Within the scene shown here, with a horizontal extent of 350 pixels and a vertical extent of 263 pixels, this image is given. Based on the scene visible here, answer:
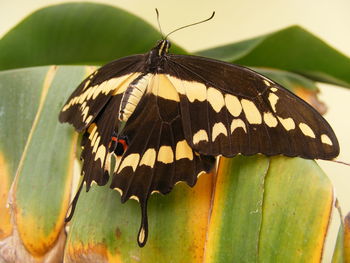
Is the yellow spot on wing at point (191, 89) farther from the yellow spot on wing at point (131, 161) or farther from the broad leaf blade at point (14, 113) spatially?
the broad leaf blade at point (14, 113)

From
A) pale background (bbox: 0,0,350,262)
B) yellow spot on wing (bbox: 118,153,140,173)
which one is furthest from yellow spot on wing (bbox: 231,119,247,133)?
pale background (bbox: 0,0,350,262)

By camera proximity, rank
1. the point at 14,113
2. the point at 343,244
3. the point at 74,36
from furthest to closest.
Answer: the point at 74,36 → the point at 14,113 → the point at 343,244

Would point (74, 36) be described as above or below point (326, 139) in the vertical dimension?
above

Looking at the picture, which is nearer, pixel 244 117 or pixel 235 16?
pixel 244 117

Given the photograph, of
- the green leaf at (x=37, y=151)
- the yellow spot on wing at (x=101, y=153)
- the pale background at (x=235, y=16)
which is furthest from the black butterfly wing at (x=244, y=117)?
the pale background at (x=235, y=16)

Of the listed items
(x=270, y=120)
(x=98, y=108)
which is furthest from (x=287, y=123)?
(x=98, y=108)

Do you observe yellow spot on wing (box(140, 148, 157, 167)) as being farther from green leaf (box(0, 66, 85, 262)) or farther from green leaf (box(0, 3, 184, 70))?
green leaf (box(0, 3, 184, 70))

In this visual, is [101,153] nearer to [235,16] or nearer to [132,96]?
[132,96]
